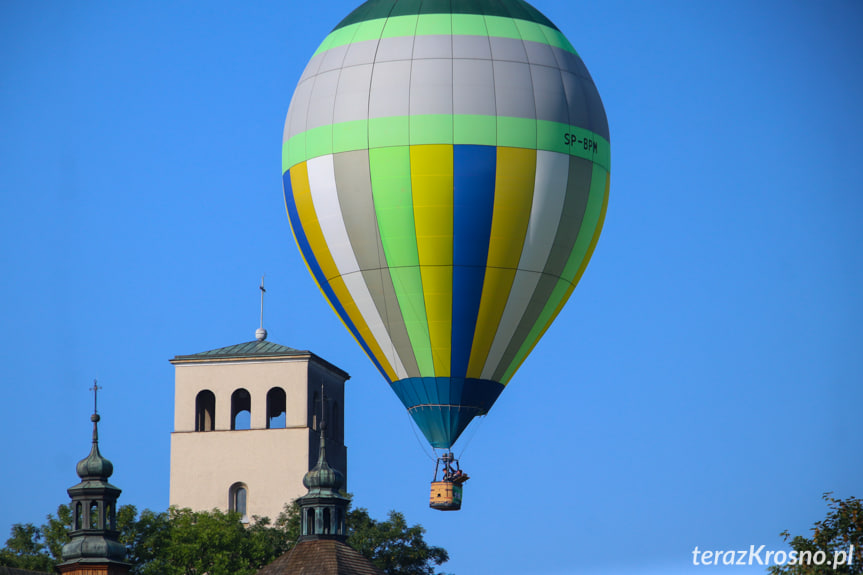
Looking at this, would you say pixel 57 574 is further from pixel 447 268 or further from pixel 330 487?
pixel 447 268

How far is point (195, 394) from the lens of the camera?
316 feet

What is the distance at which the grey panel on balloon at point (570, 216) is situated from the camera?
56938 millimetres

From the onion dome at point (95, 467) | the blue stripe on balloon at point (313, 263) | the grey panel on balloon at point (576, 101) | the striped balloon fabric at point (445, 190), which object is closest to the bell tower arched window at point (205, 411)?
the onion dome at point (95, 467)

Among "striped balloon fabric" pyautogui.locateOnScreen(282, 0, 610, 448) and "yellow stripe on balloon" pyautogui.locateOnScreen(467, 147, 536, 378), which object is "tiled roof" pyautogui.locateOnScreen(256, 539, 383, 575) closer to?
"striped balloon fabric" pyautogui.locateOnScreen(282, 0, 610, 448)

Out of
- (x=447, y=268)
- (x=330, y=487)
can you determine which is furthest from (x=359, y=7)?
(x=330, y=487)

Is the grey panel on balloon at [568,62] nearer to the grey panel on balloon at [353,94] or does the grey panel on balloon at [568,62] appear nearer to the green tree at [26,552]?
the grey panel on balloon at [353,94]

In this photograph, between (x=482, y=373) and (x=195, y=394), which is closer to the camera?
(x=482, y=373)

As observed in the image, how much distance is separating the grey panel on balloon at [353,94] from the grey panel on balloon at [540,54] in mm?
3902

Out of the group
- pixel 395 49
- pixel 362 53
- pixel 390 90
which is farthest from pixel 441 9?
pixel 390 90

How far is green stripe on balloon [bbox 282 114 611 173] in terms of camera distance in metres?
→ 55.5

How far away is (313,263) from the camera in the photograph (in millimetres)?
58188

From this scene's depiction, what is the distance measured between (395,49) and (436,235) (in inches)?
182

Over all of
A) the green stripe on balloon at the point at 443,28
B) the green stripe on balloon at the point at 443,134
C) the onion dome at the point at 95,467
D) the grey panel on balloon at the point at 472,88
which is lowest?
the onion dome at the point at 95,467

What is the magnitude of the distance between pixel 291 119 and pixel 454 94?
4.89 meters
